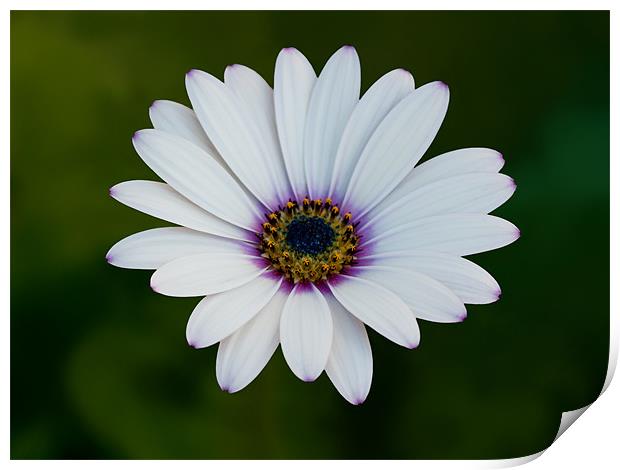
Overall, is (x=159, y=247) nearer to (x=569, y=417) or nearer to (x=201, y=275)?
(x=201, y=275)

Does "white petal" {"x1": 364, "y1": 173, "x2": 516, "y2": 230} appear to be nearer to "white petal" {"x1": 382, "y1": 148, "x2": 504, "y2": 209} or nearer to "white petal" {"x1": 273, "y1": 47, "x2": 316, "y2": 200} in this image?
"white petal" {"x1": 382, "y1": 148, "x2": 504, "y2": 209}

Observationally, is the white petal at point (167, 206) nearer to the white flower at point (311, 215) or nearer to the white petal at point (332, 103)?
the white flower at point (311, 215)

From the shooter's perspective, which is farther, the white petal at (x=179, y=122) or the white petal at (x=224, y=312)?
the white petal at (x=179, y=122)

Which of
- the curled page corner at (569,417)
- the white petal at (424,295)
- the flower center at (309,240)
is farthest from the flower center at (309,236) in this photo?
the curled page corner at (569,417)

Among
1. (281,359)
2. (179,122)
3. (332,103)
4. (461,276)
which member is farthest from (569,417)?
(179,122)
